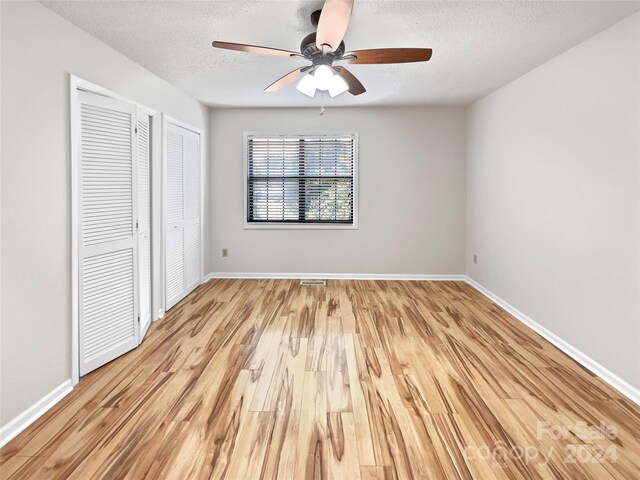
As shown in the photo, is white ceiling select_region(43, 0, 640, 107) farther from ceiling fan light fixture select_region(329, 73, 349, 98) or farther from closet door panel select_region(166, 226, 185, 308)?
closet door panel select_region(166, 226, 185, 308)

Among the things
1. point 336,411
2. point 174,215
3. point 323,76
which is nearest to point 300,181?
point 174,215

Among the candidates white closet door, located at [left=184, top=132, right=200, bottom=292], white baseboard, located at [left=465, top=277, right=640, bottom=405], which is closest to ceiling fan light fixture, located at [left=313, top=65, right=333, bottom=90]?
white closet door, located at [left=184, top=132, right=200, bottom=292]

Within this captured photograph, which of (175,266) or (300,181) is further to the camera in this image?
(300,181)

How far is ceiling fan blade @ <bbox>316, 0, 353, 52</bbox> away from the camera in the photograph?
6.19 feet

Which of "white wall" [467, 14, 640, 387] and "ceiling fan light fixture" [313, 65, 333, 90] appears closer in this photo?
"white wall" [467, 14, 640, 387]

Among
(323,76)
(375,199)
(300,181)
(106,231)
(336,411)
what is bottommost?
(336,411)

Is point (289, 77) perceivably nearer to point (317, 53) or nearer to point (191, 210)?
point (317, 53)

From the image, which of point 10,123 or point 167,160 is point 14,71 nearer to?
point 10,123

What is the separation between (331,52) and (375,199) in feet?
9.94

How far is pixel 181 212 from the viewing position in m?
4.46

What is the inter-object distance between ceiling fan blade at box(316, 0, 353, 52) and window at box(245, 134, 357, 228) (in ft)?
10.2

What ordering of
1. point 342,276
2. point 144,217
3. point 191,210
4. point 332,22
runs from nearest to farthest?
point 332,22 → point 144,217 → point 191,210 → point 342,276

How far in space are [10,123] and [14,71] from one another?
281 millimetres

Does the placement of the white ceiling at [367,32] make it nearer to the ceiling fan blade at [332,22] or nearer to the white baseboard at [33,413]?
the ceiling fan blade at [332,22]
